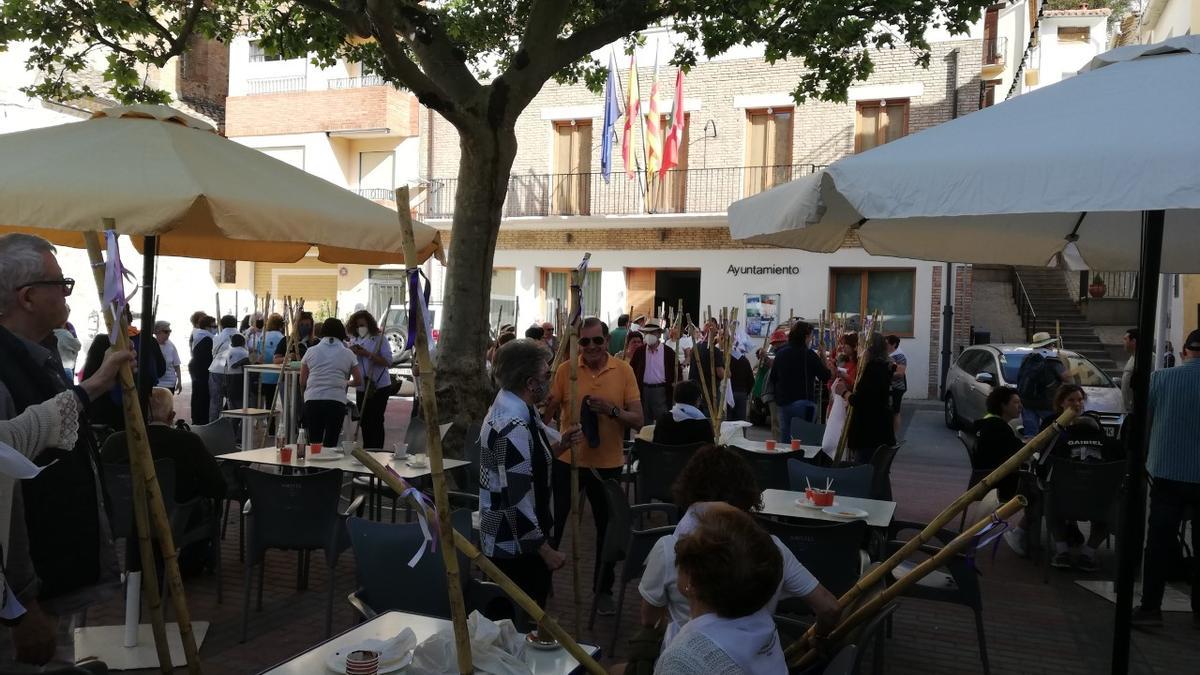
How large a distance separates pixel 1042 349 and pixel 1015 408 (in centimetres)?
590

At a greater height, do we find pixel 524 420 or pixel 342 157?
pixel 342 157

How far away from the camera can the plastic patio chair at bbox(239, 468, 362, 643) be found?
212 inches

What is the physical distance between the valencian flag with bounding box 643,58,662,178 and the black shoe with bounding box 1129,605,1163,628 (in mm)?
17572

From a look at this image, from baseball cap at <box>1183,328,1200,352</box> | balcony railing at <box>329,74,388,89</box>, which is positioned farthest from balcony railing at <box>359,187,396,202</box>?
baseball cap at <box>1183,328,1200,352</box>

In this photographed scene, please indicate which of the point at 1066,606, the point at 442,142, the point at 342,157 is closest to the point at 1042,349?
the point at 1066,606

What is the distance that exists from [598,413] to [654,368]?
652cm

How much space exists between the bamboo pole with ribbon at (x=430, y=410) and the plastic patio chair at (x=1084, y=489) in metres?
5.69

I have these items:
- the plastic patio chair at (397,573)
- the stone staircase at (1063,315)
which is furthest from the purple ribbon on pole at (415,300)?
the stone staircase at (1063,315)

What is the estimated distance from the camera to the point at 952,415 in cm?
1653

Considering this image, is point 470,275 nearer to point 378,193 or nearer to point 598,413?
point 598,413

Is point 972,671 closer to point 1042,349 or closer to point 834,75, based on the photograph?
point 834,75

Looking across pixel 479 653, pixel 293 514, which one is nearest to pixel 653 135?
pixel 293 514

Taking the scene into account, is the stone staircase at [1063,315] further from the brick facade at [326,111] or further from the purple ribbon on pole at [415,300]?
the purple ribbon on pole at [415,300]

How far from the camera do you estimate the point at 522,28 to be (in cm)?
1212
